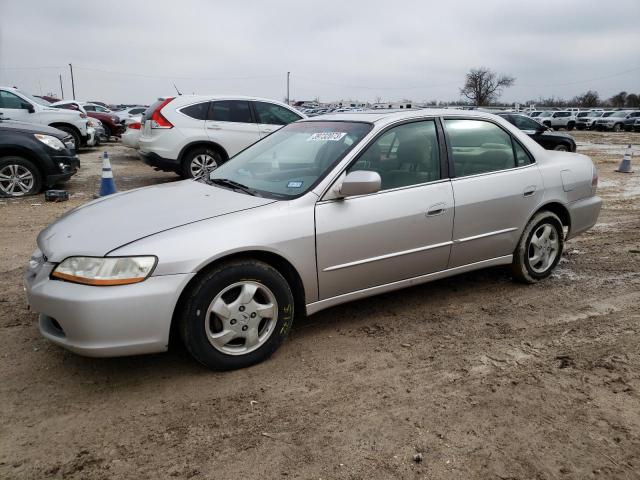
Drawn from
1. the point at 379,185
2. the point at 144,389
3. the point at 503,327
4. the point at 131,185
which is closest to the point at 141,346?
the point at 144,389

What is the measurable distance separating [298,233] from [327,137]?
1012 millimetres

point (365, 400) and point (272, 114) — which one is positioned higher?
point (272, 114)

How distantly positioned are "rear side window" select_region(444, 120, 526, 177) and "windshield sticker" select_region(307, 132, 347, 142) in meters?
0.91

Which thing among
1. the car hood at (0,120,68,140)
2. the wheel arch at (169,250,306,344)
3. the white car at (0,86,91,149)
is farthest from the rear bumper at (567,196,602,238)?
the white car at (0,86,91,149)

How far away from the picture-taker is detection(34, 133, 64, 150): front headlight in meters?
8.17

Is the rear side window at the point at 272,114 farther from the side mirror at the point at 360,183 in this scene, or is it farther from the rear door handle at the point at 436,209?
the side mirror at the point at 360,183

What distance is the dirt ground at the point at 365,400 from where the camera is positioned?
2.34m

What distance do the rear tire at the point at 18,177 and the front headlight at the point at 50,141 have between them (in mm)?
388

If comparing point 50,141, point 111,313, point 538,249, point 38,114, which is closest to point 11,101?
point 38,114

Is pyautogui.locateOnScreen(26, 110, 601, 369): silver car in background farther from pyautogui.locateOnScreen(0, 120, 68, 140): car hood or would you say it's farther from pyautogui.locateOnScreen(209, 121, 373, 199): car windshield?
pyautogui.locateOnScreen(0, 120, 68, 140): car hood

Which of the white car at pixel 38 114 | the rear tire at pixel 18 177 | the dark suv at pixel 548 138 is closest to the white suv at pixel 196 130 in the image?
the rear tire at pixel 18 177

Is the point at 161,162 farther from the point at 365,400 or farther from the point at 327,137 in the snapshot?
the point at 365,400

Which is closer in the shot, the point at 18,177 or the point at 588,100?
the point at 18,177

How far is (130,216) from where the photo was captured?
3211 mm
